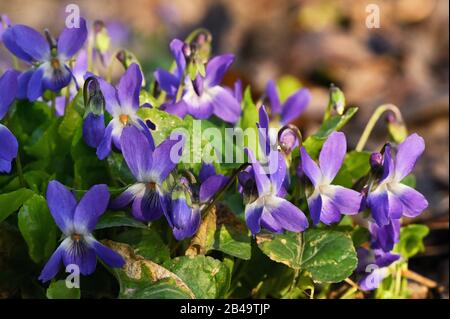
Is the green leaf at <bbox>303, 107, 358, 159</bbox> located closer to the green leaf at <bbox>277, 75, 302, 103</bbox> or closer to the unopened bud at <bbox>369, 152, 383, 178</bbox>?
the unopened bud at <bbox>369, 152, 383, 178</bbox>

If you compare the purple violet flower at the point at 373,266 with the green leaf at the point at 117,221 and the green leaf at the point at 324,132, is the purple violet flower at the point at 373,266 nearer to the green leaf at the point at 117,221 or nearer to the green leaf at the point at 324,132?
the green leaf at the point at 324,132

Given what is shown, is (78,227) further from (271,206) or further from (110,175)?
(271,206)

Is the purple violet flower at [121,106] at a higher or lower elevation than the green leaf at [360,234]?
higher

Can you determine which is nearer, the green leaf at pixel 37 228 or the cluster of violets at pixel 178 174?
the cluster of violets at pixel 178 174

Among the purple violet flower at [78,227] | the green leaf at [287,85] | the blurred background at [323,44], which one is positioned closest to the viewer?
the purple violet flower at [78,227]

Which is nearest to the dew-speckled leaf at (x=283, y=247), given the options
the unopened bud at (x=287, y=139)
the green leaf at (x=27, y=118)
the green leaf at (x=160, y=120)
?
the unopened bud at (x=287, y=139)
